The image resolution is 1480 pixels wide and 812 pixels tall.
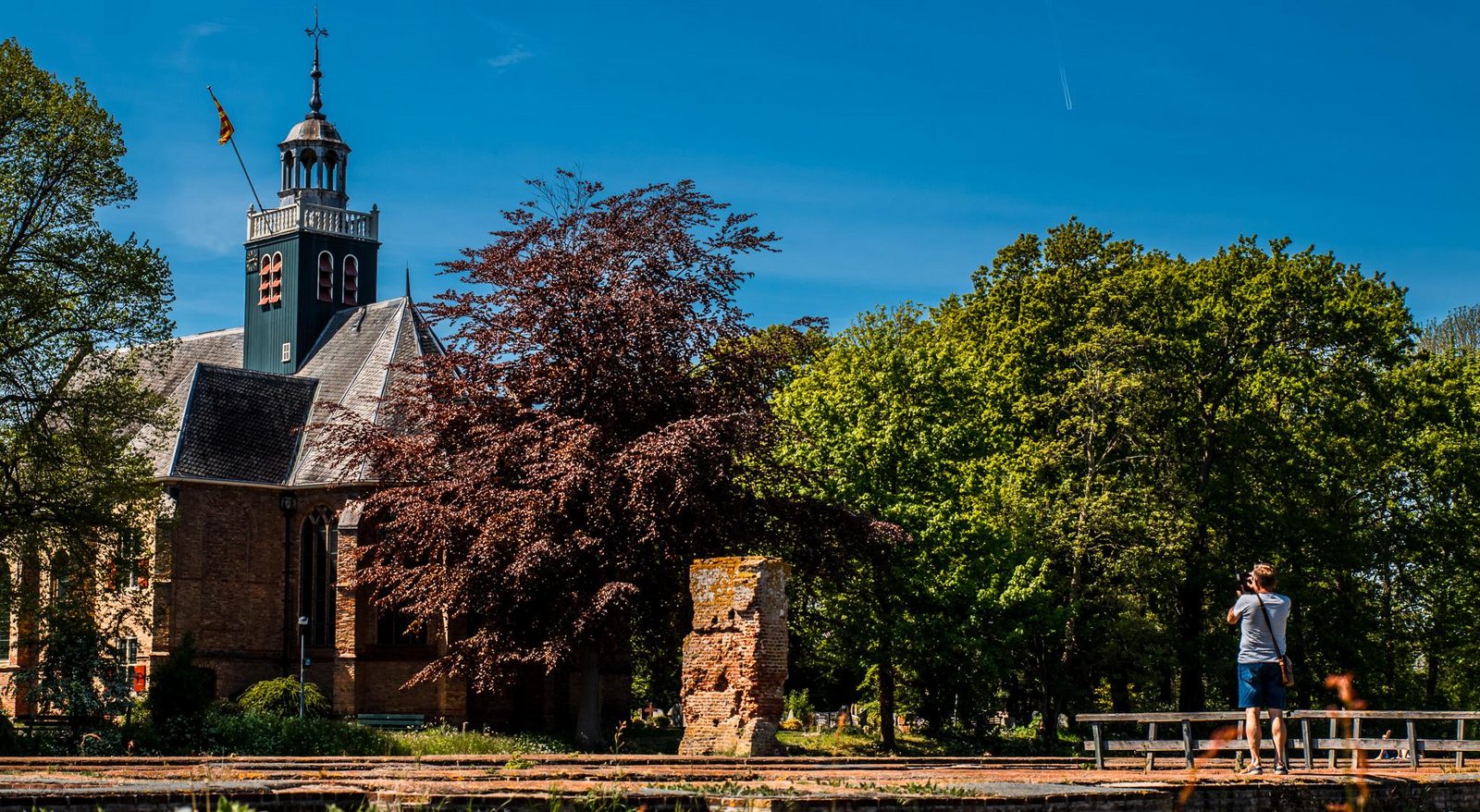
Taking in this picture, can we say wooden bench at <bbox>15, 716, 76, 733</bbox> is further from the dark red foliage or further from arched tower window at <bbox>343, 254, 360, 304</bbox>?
arched tower window at <bbox>343, 254, 360, 304</bbox>

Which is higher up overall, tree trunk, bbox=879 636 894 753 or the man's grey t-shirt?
the man's grey t-shirt

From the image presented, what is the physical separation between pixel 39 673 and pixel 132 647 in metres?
10.6

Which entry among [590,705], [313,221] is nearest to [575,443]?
[590,705]

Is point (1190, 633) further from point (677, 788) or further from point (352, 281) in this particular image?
point (677, 788)

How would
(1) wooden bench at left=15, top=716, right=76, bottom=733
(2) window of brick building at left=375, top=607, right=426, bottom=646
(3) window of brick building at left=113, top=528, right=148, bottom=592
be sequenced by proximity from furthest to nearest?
(2) window of brick building at left=375, top=607, right=426, bottom=646
(3) window of brick building at left=113, top=528, right=148, bottom=592
(1) wooden bench at left=15, top=716, right=76, bottom=733

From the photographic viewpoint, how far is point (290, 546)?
41.2m

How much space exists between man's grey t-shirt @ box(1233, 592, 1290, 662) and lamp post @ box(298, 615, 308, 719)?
79.3 feet

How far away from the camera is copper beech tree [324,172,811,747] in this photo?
28.4 meters

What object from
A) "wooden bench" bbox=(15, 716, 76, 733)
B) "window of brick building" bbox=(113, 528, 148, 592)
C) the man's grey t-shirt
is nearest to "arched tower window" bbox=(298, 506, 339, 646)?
"window of brick building" bbox=(113, 528, 148, 592)

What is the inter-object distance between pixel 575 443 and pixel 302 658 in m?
12.7

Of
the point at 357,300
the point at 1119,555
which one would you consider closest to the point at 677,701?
the point at 357,300

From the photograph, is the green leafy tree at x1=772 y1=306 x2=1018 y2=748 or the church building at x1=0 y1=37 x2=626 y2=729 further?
the church building at x1=0 y1=37 x2=626 y2=729

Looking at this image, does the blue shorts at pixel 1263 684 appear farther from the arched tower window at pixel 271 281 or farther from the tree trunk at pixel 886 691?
the arched tower window at pixel 271 281

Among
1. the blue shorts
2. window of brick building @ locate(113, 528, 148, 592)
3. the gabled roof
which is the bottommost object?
the blue shorts
